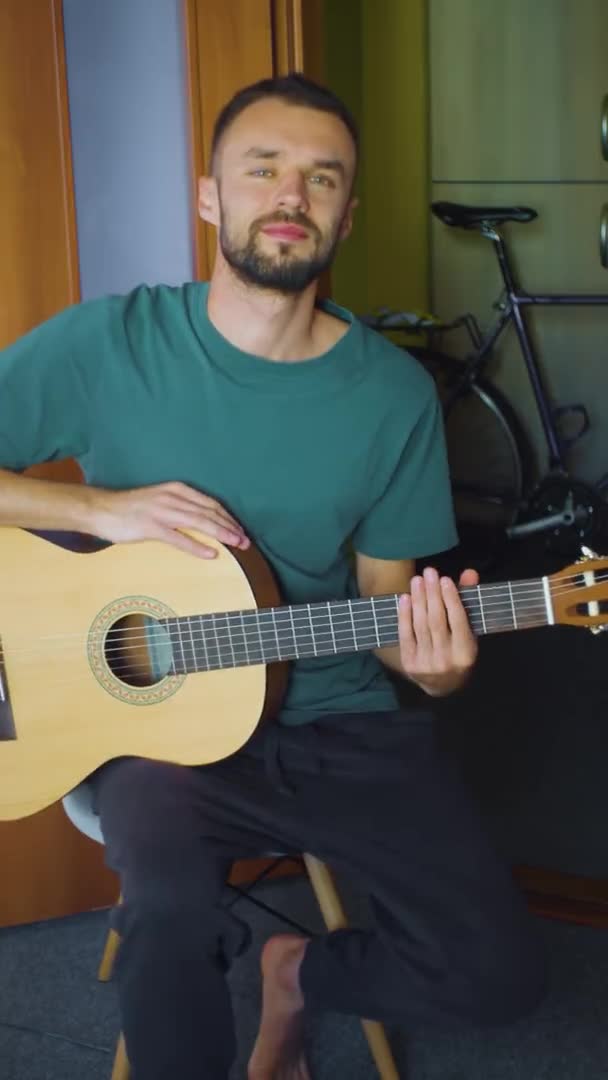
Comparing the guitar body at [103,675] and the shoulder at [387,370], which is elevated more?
the shoulder at [387,370]

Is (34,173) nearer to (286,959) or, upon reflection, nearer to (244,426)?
(244,426)

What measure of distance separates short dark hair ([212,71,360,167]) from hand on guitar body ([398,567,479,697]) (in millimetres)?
595

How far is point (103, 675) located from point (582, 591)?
57 cm

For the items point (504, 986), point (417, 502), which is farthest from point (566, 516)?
point (504, 986)

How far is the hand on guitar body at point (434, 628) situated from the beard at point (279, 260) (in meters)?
0.40

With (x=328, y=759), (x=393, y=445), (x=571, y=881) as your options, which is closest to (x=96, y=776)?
(x=328, y=759)

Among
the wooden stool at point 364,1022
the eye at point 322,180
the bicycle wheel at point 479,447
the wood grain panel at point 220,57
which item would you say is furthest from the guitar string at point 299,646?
the bicycle wheel at point 479,447

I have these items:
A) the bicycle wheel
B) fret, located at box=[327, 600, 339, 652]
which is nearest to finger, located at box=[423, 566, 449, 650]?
fret, located at box=[327, 600, 339, 652]

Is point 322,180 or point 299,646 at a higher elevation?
point 322,180

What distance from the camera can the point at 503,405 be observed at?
4180mm

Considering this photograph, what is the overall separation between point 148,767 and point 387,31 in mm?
3608

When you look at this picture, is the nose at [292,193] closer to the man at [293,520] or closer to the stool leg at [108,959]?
the man at [293,520]

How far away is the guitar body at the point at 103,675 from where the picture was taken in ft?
4.25

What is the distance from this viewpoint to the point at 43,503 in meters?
1.37
